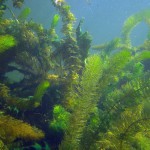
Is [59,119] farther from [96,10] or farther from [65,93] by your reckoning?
[96,10]

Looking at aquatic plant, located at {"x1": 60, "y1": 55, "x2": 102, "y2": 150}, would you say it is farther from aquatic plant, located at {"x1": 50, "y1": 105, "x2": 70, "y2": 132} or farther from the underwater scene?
aquatic plant, located at {"x1": 50, "y1": 105, "x2": 70, "y2": 132}

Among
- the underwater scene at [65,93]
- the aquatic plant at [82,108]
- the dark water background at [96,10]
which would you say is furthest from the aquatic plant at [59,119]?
the dark water background at [96,10]

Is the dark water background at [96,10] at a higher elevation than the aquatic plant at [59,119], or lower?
higher

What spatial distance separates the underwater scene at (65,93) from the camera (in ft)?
11.7

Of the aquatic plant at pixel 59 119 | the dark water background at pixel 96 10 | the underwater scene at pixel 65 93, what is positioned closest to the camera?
the underwater scene at pixel 65 93

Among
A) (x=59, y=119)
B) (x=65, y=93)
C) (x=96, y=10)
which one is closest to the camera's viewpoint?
(x=59, y=119)

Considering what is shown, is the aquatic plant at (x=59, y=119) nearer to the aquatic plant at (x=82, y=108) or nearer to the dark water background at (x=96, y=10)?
the aquatic plant at (x=82, y=108)

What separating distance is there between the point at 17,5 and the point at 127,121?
4.38 meters

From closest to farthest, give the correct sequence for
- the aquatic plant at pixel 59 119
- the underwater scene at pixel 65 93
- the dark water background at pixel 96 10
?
1. the underwater scene at pixel 65 93
2. the aquatic plant at pixel 59 119
3. the dark water background at pixel 96 10

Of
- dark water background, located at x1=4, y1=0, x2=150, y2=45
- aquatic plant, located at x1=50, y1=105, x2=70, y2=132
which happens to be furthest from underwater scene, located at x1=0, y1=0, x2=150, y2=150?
dark water background, located at x1=4, y1=0, x2=150, y2=45

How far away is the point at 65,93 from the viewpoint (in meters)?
5.53

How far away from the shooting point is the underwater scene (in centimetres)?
357

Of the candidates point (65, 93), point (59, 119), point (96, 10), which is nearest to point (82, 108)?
point (59, 119)

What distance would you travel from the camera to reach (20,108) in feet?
15.4
